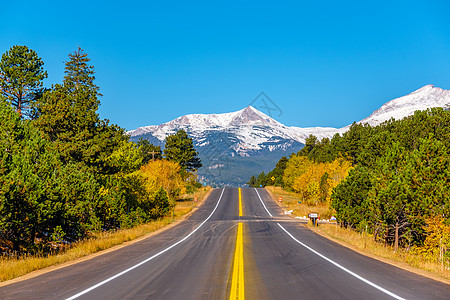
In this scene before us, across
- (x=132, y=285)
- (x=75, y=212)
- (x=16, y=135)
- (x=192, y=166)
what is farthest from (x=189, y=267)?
(x=192, y=166)

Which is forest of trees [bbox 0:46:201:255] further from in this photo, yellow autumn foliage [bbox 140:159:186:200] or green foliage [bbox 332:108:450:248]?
green foliage [bbox 332:108:450:248]

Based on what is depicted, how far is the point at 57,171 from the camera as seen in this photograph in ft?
78.8

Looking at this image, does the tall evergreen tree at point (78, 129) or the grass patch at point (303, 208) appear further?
the grass patch at point (303, 208)

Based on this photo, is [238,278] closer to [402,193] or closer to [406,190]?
[402,193]

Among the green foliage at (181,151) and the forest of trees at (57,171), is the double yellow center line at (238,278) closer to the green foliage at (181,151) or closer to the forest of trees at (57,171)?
the forest of trees at (57,171)

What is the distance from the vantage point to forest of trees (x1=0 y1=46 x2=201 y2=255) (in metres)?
17.7

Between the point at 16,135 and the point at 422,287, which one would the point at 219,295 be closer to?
the point at 422,287

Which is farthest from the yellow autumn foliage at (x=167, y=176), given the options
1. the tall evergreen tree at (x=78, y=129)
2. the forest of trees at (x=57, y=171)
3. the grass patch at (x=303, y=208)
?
the tall evergreen tree at (x=78, y=129)

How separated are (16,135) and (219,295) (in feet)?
62.8

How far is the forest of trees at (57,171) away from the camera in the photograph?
17688 millimetres

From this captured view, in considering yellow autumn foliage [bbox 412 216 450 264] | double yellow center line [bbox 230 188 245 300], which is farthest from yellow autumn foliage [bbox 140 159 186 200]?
yellow autumn foliage [bbox 412 216 450 264]

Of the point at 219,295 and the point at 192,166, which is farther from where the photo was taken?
the point at 192,166

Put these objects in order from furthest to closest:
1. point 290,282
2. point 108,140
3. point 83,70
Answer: point 83,70 < point 108,140 < point 290,282

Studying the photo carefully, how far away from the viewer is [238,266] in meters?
14.1
